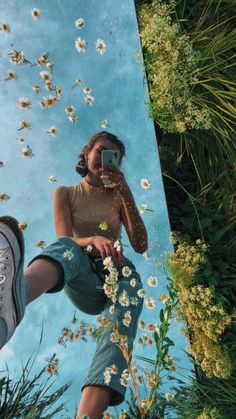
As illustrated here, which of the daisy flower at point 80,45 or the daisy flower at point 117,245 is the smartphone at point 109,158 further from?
the daisy flower at point 80,45

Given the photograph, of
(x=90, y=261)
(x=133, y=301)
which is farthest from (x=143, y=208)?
(x=133, y=301)

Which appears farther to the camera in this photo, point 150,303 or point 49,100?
point 49,100

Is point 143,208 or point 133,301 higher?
point 143,208

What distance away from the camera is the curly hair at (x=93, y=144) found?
119 inches

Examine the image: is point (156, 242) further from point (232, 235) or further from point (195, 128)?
point (195, 128)

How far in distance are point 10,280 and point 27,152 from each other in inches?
40.6

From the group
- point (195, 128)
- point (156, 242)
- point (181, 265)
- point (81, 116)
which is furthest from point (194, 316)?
point (81, 116)

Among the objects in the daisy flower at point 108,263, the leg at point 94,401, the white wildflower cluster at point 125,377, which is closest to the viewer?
the leg at point 94,401

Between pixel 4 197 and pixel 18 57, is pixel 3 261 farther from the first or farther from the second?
pixel 18 57

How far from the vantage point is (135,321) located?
264cm

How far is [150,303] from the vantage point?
2869mm

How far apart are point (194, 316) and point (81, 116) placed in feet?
4.00

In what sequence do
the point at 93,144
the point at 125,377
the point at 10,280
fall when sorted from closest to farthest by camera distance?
1. the point at 10,280
2. the point at 125,377
3. the point at 93,144

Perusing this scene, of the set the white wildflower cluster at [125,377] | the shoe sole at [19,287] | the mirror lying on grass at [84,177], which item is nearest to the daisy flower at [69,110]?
the mirror lying on grass at [84,177]
